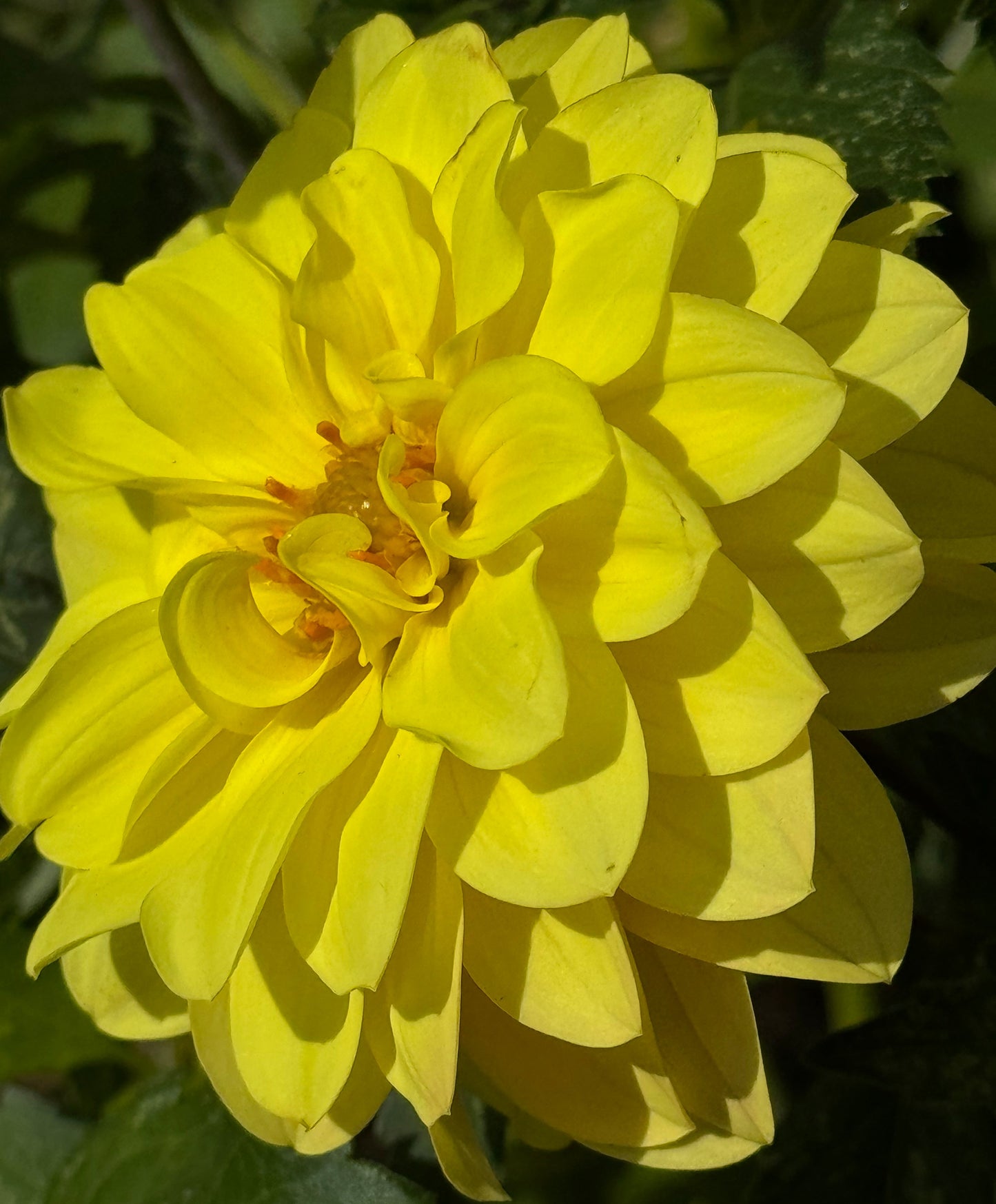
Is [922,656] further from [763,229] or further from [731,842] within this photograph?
[763,229]

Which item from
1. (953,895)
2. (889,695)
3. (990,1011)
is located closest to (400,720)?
(889,695)

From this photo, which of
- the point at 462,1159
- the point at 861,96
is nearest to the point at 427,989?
the point at 462,1159

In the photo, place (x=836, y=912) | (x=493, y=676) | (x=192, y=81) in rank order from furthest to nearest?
(x=192, y=81), (x=836, y=912), (x=493, y=676)

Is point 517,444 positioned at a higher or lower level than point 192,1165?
higher

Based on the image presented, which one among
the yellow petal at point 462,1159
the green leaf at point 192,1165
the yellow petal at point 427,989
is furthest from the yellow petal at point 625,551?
the green leaf at point 192,1165

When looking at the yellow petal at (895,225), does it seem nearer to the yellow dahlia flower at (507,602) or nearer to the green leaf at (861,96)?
the yellow dahlia flower at (507,602)
